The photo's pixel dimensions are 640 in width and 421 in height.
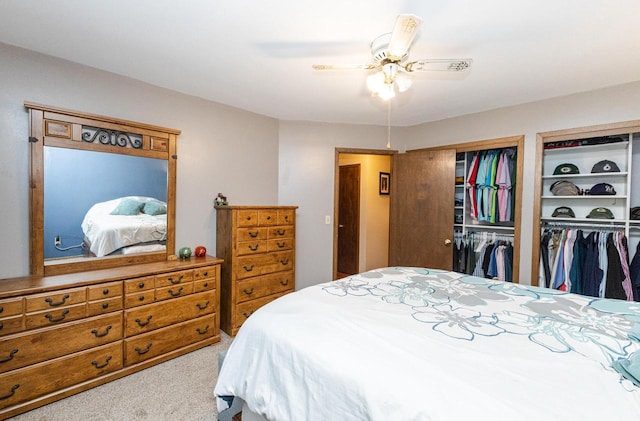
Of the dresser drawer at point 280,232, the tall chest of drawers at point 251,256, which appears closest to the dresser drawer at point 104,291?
the tall chest of drawers at point 251,256

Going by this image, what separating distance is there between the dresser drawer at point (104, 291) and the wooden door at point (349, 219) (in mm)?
3652

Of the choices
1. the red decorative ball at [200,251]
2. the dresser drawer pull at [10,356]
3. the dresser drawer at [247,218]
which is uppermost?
the dresser drawer at [247,218]

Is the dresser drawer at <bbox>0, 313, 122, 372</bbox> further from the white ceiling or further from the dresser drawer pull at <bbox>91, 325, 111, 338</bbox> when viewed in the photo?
the white ceiling

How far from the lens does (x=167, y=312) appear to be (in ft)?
7.76

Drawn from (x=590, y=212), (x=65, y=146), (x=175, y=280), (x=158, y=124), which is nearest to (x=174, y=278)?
(x=175, y=280)

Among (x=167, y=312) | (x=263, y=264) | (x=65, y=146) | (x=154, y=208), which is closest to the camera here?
(x=65, y=146)

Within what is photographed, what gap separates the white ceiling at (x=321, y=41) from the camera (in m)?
1.55

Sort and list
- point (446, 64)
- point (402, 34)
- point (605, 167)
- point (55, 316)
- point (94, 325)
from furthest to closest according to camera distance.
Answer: point (605, 167) < point (94, 325) < point (55, 316) < point (446, 64) < point (402, 34)

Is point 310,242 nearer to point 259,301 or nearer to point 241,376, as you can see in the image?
point 259,301

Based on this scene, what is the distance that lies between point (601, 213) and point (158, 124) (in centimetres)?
433

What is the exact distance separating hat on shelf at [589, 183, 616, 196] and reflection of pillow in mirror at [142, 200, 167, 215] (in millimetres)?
4141

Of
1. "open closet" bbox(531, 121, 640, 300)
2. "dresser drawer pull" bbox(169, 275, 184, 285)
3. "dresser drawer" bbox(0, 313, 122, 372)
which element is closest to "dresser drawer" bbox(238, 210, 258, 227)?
"dresser drawer pull" bbox(169, 275, 184, 285)

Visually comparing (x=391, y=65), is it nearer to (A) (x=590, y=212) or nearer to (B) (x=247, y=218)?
(B) (x=247, y=218)

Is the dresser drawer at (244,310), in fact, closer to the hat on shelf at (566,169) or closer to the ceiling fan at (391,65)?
the ceiling fan at (391,65)
